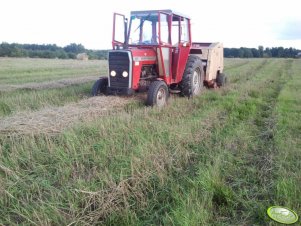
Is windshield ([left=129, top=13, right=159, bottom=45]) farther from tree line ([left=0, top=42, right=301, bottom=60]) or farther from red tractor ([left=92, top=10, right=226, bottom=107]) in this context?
tree line ([left=0, top=42, right=301, bottom=60])

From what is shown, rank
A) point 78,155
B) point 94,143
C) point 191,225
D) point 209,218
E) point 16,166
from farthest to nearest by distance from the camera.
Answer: point 94,143
point 78,155
point 16,166
point 209,218
point 191,225

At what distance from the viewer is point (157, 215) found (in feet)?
10.0

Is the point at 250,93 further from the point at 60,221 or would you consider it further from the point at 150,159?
the point at 60,221

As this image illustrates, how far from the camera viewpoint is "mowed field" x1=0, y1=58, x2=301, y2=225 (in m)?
3.06

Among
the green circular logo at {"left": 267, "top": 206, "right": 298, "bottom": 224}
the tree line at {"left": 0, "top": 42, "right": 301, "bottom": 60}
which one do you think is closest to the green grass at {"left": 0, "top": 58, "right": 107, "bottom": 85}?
the green circular logo at {"left": 267, "top": 206, "right": 298, "bottom": 224}

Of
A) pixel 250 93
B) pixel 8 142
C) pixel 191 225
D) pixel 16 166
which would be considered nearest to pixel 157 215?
pixel 191 225

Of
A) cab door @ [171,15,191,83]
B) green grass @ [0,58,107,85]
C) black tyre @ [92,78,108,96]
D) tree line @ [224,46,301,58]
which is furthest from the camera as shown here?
tree line @ [224,46,301,58]

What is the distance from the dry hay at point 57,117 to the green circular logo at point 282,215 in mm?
3379

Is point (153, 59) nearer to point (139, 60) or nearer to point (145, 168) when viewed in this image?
point (139, 60)

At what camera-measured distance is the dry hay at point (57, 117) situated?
4.99 metres

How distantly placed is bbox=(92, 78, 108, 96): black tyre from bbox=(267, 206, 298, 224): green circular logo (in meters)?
5.75

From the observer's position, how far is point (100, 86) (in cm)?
814

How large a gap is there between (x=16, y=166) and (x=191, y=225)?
7.77ft

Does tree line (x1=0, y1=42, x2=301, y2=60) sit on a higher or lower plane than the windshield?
higher
